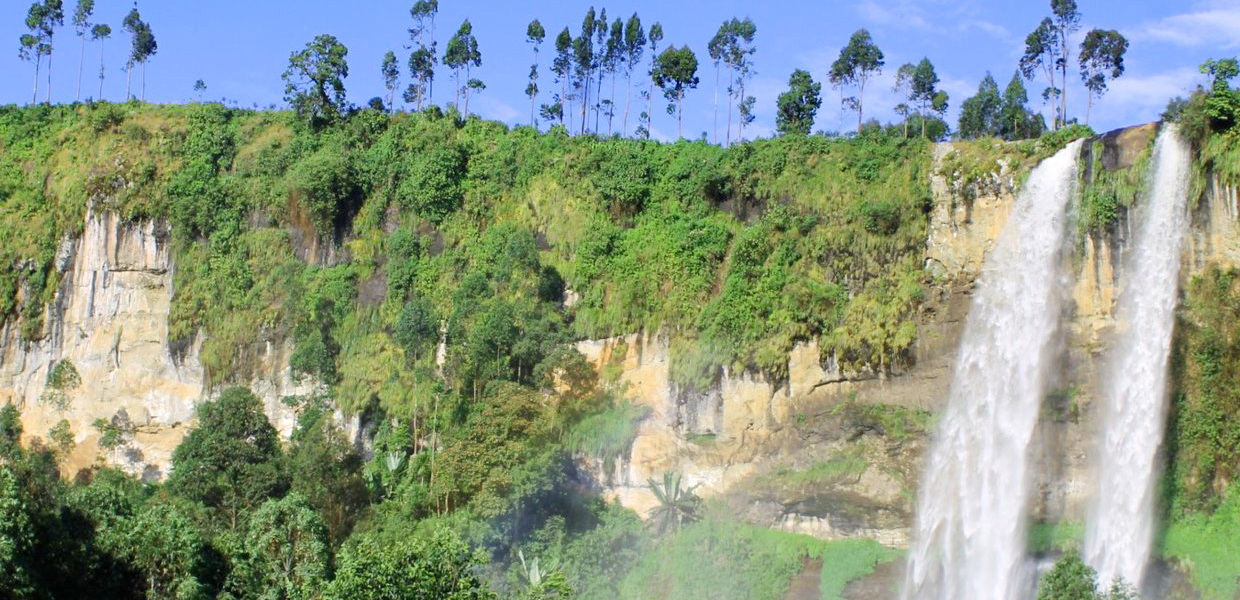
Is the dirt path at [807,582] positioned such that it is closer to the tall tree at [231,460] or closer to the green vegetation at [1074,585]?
the green vegetation at [1074,585]

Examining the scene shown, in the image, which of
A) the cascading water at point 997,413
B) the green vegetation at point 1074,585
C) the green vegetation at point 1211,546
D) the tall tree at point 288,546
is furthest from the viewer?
the cascading water at point 997,413

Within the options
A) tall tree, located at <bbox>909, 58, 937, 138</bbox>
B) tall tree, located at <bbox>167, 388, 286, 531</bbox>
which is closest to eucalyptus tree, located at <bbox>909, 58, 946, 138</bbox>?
tall tree, located at <bbox>909, 58, 937, 138</bbox>

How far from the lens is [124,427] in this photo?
39781 mm

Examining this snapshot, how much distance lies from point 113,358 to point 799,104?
814 inches

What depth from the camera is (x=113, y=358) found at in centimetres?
4059

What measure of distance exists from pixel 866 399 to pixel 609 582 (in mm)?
7005

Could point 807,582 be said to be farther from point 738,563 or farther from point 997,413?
point 997,413

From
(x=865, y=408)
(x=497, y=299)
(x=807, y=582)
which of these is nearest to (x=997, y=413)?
(x=865, y=408)

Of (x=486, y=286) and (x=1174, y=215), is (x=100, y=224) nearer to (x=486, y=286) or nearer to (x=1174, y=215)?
(x=486, y=286)

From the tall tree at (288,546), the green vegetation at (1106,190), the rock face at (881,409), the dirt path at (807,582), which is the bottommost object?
the dirt path at (807,582)

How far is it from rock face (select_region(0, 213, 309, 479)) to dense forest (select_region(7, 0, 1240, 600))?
17.3 inches

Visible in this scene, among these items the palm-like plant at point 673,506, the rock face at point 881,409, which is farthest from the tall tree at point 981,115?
the palm-like plant at point 673,506

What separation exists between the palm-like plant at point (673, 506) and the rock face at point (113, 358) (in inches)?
481

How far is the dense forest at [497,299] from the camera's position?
28062mm
